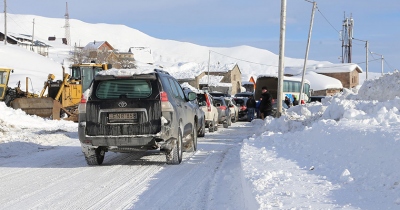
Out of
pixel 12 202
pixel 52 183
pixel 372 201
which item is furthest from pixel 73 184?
pixel 372 201

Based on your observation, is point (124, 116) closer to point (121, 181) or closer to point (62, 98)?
point (121, 181)

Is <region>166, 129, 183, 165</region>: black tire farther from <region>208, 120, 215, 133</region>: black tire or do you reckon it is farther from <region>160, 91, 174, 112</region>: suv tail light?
<region>208, 120, 215, 133</region>: black tire

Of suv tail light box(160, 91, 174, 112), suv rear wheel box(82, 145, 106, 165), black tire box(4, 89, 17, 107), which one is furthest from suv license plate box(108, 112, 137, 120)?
black tire box(4, 89, 17, 107)

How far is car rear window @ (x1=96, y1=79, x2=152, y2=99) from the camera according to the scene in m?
10.6

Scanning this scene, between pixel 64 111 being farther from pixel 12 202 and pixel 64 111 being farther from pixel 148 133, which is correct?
pixel 12 202

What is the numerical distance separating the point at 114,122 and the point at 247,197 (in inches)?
169

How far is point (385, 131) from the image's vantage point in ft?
26.3

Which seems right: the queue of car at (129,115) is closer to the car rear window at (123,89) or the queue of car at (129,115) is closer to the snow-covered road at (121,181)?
the car rear window at (123,89)

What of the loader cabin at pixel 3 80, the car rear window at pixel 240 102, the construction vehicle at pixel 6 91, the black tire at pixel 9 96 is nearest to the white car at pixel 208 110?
the construction vehicle at pixel 6 91

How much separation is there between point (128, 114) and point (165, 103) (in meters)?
0.74

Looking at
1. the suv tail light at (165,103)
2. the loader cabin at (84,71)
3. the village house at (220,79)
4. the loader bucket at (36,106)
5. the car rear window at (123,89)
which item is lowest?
the loader bucket at (36,106)

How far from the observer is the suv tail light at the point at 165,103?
10383 millimetres

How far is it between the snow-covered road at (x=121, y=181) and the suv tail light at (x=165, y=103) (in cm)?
116

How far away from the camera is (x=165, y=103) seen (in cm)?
1042
